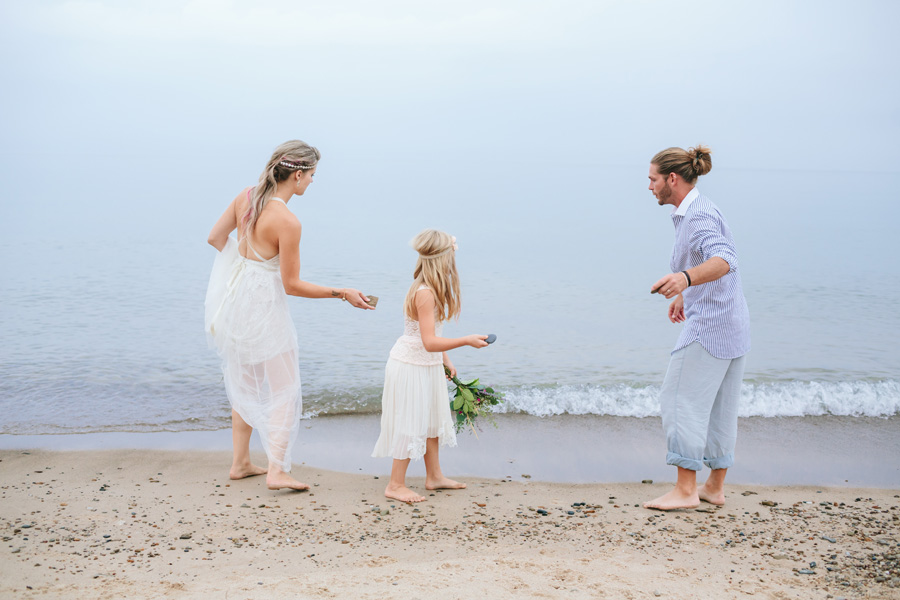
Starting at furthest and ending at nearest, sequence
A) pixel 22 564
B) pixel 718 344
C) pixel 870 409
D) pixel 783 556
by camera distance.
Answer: pixel 870 409
pixel 718 344
pixel 783 556
pixel 22 564

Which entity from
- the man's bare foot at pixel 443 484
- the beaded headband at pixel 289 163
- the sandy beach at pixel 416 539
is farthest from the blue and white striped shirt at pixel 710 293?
the beaded headband at pixel 289 163

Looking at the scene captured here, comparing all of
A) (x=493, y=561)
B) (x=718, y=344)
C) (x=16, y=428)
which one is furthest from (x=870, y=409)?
(x=16, y=428)

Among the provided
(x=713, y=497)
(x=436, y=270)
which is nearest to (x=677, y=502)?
(x=713, y=497)

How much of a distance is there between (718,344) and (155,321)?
9433 mm

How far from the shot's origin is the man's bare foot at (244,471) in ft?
16.9

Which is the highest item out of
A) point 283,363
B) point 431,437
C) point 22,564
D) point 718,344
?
point 718,344

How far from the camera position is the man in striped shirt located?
437cm

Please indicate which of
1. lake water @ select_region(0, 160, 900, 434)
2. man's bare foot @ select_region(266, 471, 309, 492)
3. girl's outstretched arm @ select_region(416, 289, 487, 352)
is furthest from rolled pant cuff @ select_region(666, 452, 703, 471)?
lake water @ select_region(0, 160, 900, 434)

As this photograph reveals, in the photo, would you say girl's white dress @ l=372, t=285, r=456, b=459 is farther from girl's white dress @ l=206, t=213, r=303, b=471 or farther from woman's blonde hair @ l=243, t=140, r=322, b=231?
woman's blonde hair @ l=243, t=140, r=322, b=231

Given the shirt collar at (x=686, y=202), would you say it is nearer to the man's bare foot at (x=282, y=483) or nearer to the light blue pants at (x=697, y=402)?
the light blue pants at (x=697, y=402)

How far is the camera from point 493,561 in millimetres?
3691

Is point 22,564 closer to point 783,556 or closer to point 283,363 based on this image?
point 283,363
